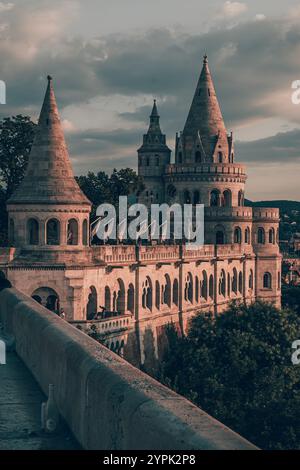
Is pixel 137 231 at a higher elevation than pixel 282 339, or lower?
higher

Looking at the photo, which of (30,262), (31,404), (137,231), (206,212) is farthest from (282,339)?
(31,404)

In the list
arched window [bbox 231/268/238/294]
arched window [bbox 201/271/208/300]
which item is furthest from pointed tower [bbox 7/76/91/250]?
arched window [bbox 231/268/238/294]

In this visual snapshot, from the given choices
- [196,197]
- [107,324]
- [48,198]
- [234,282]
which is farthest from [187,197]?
[48,198]

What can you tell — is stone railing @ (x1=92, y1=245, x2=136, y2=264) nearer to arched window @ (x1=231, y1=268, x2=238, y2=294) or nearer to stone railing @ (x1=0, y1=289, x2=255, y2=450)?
stone railing @ (x1=0, y1=289, x2=255, y2=450)

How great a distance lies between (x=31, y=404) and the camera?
57.3 feet

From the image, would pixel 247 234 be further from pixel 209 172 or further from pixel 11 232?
pixel 11 232

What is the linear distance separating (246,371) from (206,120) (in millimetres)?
37828

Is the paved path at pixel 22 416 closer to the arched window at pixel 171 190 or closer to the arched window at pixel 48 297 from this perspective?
the arched window at pixel 48 297

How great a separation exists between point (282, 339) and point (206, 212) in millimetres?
26223

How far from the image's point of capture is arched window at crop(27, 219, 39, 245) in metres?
39.8

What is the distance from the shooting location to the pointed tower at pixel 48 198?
39.2m

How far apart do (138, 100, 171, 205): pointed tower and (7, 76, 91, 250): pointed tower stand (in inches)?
1444

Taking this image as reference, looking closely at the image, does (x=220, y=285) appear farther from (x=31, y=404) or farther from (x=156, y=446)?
(x=156, y=446)
